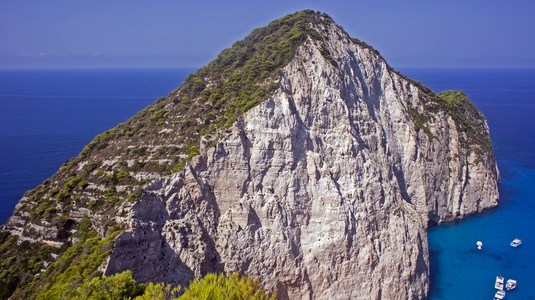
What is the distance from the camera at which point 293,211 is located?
851 inches

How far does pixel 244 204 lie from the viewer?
67.9 feet

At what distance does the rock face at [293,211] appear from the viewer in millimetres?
18969

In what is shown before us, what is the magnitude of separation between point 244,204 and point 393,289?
527 inches

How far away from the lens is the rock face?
18969 mm

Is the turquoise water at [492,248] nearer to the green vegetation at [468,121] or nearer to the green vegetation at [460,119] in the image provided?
the green vegetation at [460,119]

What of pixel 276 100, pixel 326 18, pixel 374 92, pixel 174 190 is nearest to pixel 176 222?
pixel 174 190

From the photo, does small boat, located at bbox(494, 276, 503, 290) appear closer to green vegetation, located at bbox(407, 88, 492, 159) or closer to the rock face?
the rock face

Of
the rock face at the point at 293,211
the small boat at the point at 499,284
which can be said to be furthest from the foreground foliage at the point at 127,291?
the small boat at the point at 499,284

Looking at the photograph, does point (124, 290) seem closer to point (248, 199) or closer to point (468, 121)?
point (248, 199)

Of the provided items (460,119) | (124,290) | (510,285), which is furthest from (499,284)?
(124,290)

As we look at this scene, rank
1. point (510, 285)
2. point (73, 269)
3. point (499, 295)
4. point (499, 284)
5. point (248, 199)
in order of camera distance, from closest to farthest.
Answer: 1. point (73, 269)
2. point (248, 199)
3. point (499, 295)
4. point (510, 285)
5. point (499, 284)

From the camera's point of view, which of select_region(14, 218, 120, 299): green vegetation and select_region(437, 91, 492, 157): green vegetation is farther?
select_region(437, 91, 492, 157): green vegetation

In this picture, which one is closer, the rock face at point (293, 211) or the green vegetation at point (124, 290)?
the green vegetation at point (124, 290)

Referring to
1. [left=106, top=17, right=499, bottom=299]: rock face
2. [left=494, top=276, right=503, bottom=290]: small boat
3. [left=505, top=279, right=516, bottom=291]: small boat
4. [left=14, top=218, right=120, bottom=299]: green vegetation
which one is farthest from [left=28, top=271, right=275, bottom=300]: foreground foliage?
[left=505, top=279, right=516, bottom=291]: small boat
